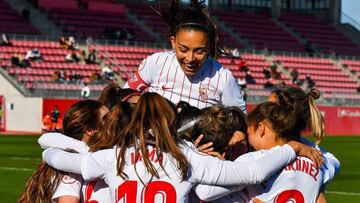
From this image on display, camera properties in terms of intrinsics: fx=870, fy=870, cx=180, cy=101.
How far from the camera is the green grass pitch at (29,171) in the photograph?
13.1 meters

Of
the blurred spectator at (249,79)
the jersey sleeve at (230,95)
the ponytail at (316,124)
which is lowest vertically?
the blurred spectator at (249,79)

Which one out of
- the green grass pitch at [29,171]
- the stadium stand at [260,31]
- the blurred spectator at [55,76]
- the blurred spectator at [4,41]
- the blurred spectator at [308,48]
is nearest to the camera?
the green grass pitch at [29,171]

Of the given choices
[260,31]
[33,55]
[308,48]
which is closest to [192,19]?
[33,55]

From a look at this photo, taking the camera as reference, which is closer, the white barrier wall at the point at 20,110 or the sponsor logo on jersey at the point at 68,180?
the sponsor logo on jersey at the point at 68,180

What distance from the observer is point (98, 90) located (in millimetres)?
36312

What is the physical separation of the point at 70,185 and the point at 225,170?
1166 mm

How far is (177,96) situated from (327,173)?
1.32 meters

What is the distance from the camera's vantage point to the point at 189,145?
490 cm

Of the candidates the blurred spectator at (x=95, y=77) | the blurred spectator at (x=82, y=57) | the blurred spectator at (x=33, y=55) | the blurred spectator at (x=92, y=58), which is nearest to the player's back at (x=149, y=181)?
the blurred spectator at (x=95, y=77)

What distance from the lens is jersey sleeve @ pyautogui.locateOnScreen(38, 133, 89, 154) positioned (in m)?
5.42

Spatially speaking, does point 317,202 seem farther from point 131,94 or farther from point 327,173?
point 131,94

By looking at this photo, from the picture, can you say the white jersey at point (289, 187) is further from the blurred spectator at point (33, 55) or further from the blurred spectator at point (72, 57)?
the blurred spectator at point (72, 57)

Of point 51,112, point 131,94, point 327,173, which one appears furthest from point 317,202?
point 51,112

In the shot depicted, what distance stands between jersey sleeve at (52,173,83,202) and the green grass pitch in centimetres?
664
